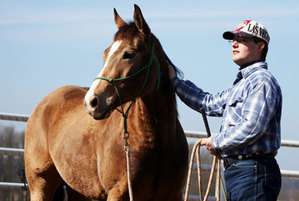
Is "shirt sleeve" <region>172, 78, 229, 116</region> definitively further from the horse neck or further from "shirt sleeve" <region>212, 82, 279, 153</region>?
"shirt sleeve" <region>212, 82, 279, 153</region>

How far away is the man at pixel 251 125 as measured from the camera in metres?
4.11

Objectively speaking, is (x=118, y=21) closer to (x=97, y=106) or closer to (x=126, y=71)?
(x=126, y=71)

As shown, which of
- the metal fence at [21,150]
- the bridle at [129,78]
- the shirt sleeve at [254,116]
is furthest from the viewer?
the metal fence at [21,150]

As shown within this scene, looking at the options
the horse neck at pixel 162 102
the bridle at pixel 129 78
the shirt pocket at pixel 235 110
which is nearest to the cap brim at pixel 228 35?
the shirt pocket at pixel 235 110

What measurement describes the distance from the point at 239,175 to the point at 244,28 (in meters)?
0.89

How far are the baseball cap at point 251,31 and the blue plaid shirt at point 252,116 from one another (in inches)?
6.6

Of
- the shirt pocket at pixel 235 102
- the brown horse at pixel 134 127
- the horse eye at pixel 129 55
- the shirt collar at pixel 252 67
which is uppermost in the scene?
the shirt collar at pixel 252 67

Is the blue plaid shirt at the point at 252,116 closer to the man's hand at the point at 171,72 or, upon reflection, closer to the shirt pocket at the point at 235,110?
the shirt pocket at the point at 235,110

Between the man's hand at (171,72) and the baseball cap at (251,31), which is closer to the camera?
the baseball cap at (251,31)

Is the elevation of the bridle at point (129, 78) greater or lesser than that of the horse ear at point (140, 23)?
lesser

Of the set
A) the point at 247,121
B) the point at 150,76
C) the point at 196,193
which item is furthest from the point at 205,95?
the point at 196,193

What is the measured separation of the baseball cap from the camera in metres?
4.29

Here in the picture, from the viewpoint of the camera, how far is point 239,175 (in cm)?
426

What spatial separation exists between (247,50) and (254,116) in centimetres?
46
